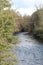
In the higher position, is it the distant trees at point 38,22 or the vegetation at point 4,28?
the vegetation at point 4,28

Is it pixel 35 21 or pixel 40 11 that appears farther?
pixel 35 21

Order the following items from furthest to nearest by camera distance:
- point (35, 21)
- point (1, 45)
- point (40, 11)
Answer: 1. point (35, 21)
2. point (40, 11)
3. point (1, 45)

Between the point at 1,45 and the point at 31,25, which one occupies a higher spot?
the point at 1,45

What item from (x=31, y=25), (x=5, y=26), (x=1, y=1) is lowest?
(x=31, y=25)

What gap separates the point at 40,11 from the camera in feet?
154

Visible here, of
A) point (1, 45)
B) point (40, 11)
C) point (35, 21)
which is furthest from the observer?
point (35, 21)

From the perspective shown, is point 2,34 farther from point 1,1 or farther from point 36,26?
point 36,26

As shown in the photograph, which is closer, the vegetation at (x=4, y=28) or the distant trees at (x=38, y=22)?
the vegetation at (x=4, y=28)

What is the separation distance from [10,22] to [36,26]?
129 ft

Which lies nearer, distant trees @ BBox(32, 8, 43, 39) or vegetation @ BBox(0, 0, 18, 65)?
vegetation @ BBox(0, 0, 18, 65)

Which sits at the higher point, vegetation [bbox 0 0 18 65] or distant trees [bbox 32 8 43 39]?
vegetation [bbox 0 0 18 65]

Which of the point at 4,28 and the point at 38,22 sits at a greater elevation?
the point at 4,28

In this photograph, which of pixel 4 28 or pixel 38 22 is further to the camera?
pixel 38 22

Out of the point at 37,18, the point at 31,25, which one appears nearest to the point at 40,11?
the point at 37,18
